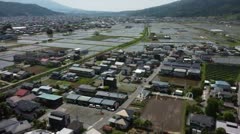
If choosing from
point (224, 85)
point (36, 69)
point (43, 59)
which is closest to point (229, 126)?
point (224, 85)

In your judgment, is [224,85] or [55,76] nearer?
[224,85]

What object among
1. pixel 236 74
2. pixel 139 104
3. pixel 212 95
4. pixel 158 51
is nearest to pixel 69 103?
pixel 139 104

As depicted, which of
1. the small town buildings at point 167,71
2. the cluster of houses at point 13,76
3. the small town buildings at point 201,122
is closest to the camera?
the small town buildings at point 201,122

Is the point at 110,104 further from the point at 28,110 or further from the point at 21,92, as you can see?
the point at 21,92

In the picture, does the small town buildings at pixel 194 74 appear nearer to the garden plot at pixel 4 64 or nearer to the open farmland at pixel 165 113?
the open farmland at pixel 165 113

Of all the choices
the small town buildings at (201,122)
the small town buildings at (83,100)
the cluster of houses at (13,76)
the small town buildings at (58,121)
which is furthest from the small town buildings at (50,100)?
the small town buildings at (201,122)

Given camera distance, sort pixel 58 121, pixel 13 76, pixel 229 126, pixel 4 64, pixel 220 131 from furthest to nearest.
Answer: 1. pixel 4 64
2. pixel 13 76
3. pixel 58 121
4. pixel 229 126
5. pixel 220 131
